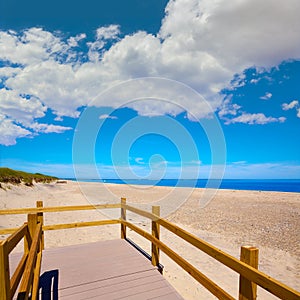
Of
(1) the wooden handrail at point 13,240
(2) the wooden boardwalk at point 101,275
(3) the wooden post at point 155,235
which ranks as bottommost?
(2) the wooden boardwalk at point 101,275

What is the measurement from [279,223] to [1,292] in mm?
16532

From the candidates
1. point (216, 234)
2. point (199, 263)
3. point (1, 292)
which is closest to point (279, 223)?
point (216, 234)

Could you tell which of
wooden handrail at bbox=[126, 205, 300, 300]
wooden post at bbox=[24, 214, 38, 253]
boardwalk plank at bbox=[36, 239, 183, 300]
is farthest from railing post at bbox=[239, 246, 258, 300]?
wooden post at bbox=[24, 214, 38, 253]

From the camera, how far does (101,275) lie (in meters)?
5.14

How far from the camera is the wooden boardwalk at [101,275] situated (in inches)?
175

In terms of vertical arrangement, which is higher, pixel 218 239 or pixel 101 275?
pixel 101 275

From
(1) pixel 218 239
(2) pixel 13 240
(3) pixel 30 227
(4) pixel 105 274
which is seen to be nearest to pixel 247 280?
(2) pixel 13 240

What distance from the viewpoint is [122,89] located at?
21125 mm

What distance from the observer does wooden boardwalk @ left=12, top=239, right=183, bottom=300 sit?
4445mm

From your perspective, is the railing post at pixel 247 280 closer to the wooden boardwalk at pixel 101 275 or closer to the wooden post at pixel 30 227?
the wooden boardwalk at pixel 101 275

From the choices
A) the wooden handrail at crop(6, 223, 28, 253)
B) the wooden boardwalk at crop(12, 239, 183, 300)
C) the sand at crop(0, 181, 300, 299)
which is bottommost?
the sand at crop(0, 181, 300, 299)

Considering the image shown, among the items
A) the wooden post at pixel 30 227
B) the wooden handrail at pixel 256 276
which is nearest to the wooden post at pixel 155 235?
the wooden handrail at pixel 256 276

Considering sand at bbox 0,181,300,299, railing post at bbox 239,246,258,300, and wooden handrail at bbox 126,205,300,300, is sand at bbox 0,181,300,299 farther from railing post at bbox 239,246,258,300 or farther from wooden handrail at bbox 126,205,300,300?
railing post at bbox 239,246,258,300

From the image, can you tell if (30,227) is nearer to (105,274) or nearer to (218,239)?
(105,274)
